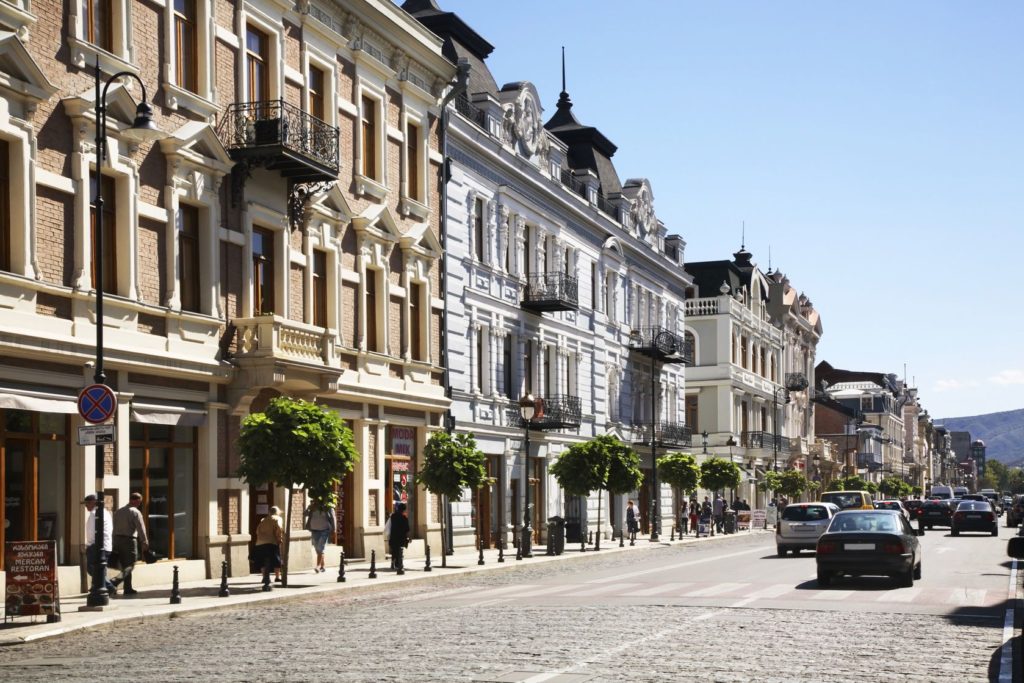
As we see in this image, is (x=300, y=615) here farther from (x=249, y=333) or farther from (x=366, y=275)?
(x=366, y=275)

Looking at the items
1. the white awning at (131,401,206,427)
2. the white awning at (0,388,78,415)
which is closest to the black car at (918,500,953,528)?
the white awning at (131,401,206,427)

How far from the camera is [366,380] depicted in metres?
33.3

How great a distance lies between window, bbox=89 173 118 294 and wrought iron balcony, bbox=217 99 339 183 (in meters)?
3.79

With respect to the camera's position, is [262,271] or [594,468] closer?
[262,271]

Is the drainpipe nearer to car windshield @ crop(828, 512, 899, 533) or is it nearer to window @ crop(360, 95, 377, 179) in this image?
window @ crop(360, 95, 377, 179)

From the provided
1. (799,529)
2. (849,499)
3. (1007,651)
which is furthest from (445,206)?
(1007,651)

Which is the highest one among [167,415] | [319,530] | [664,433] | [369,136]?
[369,136]

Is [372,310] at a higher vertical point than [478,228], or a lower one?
lower

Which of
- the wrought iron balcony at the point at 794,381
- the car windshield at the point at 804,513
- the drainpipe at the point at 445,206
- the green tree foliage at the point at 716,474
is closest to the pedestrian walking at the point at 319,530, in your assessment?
the drainpipe at the point at 445,206

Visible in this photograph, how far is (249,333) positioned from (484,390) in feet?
49.0

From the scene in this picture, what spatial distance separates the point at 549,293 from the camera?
1797 inches

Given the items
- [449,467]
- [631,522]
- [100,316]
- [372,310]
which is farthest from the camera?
[631,522]

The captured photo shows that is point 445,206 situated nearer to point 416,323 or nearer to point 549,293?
point 416,323

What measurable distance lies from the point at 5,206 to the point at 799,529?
75.1 ft
